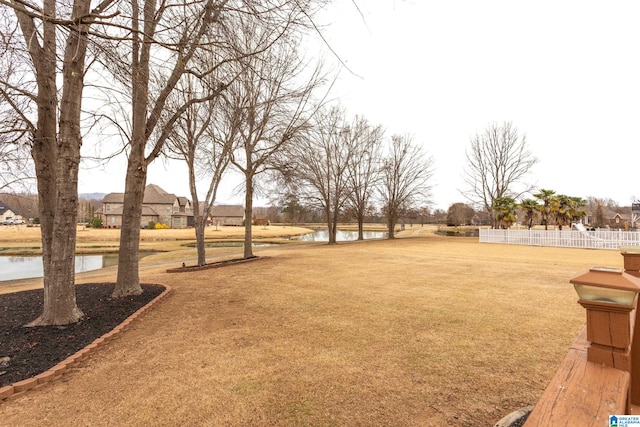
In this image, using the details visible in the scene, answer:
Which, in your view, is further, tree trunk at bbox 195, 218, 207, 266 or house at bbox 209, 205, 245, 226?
house at bbox 209, 205, 245, 226

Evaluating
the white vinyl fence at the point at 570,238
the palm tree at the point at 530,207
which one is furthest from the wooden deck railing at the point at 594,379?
the palm tree at the point at 530,207

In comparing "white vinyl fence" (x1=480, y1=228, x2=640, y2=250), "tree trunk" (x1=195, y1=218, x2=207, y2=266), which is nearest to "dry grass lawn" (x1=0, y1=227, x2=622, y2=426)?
"tree trunk" (x1=195, y1=218, x2=207, y2=266)

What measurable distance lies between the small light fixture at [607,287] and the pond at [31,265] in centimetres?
1849

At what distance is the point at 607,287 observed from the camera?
45.2 inches

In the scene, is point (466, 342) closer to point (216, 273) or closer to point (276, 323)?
point (276, 323)

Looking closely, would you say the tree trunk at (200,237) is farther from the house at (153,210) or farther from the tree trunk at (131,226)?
the house at (153,210)

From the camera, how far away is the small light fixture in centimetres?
111

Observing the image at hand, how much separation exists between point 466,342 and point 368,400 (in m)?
2.02

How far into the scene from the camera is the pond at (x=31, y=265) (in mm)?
14883

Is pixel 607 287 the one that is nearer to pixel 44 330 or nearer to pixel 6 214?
pixel 44 330

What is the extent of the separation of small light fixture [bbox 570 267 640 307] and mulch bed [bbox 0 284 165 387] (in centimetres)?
479

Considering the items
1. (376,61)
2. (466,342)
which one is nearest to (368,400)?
(466,342)

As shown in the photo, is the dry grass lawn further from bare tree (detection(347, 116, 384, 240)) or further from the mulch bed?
bare tree (detection(347, 116, 384, 240))

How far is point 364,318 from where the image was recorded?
512 centimetres
